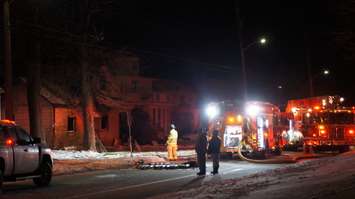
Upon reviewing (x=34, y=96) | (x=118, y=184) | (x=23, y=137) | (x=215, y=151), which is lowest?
(x=118, y=184)

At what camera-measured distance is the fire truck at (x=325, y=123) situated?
3681cm

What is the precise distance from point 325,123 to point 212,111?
9.88 m

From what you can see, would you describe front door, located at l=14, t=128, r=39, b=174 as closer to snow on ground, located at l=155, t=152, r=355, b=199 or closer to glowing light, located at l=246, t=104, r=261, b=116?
snow on ground, located at l=155, t=152, r=355, b=199

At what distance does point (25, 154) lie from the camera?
18672 millimetres

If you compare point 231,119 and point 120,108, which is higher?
point 120,108

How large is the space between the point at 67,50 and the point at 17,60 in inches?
114

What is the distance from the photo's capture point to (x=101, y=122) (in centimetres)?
5644

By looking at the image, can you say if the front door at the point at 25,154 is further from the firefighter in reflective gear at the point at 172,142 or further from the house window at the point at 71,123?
the house window at the point at 71,123

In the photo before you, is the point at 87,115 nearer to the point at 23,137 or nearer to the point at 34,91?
the point at 34,91

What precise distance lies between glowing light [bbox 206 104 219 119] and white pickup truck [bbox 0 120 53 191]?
11861 millimetres

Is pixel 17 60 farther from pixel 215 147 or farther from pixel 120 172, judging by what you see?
pixel 215 147

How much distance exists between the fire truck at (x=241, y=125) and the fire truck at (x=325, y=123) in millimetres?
5957

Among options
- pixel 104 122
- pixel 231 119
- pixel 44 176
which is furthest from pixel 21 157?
pixel 104 122

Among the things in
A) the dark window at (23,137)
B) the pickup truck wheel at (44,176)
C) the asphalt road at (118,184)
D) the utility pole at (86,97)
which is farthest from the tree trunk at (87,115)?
the dark window at (23,137)
